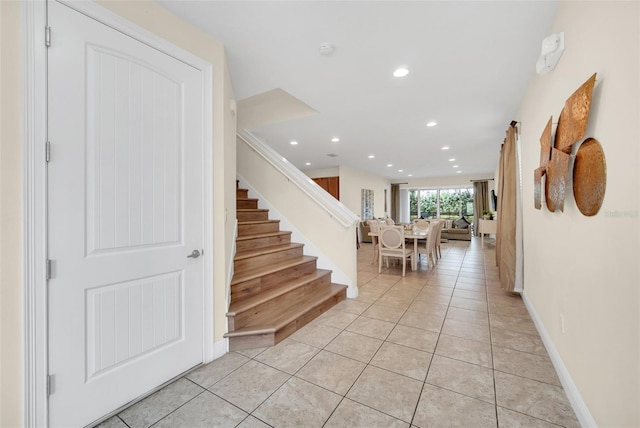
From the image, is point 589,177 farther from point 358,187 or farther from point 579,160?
point 358,187

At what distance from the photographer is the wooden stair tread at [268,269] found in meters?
2.45

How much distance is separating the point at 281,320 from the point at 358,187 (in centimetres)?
701

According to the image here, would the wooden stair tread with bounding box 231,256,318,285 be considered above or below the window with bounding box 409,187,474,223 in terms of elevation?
below

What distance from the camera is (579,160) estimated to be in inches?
51.6

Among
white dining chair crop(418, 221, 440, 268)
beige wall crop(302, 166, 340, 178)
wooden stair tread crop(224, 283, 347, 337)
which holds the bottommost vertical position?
wooden stair tread crop(224, 283, 347, 337)

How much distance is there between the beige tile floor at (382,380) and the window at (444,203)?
9.90m

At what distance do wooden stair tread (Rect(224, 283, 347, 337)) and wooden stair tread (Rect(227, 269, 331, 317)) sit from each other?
0.15 meters

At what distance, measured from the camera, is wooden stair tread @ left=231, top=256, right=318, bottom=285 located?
2.45 meters

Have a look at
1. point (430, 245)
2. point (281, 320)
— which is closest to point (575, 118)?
point (281, 320)

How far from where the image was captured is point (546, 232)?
2.08 meters

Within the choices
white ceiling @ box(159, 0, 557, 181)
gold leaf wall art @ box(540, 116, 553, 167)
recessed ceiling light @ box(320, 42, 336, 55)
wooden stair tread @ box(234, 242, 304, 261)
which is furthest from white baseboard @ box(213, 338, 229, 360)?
gold leaf wall art @ box(540, 116, 553, 167)

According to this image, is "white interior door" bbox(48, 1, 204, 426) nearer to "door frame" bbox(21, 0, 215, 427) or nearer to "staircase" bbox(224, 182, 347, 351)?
"door frame" bbox(21, 0, 215, 427)
